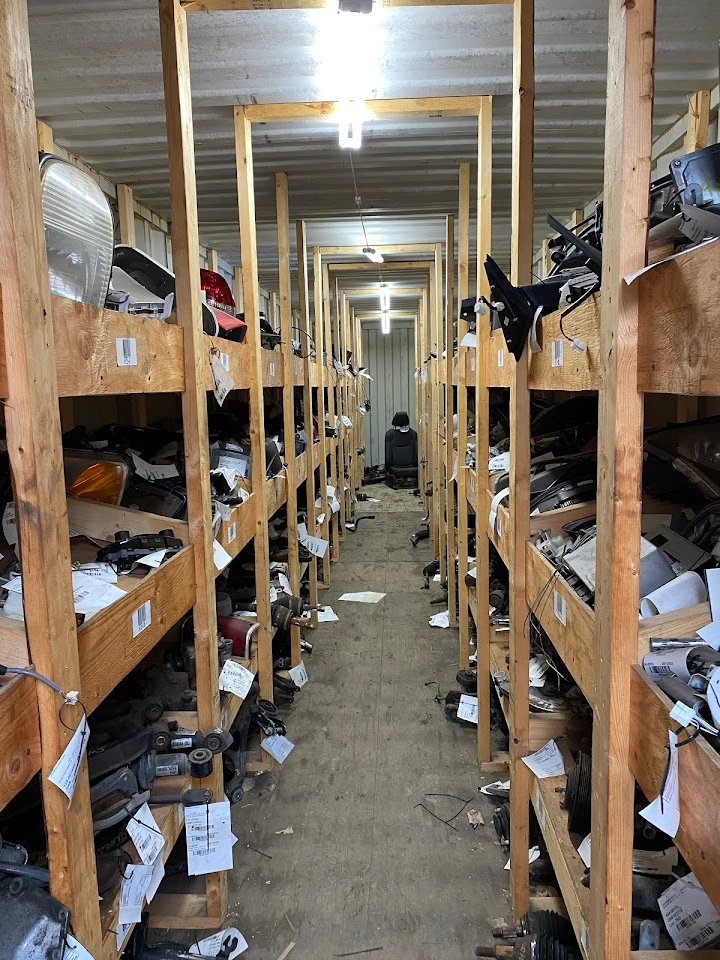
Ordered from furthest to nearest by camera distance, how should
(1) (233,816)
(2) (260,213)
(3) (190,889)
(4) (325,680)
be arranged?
1. (2) (260,213)
2. (4) (325,680)
3. (1) (233,816)
4. (3) (190,889)

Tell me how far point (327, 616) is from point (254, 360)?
2.60 m

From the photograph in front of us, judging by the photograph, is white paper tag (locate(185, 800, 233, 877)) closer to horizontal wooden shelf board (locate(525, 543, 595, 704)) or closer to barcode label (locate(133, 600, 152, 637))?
barcode label (locate(133, 600, 152, 637))

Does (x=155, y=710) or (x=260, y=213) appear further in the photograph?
(x=260, y=213)

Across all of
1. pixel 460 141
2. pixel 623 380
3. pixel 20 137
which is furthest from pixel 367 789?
pixel 460 141

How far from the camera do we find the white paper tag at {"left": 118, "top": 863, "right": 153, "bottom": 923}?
54.9 inches

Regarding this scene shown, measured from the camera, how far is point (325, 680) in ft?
12.6

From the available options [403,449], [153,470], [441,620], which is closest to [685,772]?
[153,470]

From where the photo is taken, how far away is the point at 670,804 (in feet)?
2.88

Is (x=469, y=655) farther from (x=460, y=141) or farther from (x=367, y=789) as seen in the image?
(x=460, y=141)

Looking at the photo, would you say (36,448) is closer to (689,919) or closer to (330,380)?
(689,919)

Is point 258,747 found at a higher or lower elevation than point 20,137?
lower

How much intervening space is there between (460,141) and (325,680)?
9.85 ft

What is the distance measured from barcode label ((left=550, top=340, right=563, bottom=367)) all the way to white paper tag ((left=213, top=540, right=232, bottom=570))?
3.80 ft

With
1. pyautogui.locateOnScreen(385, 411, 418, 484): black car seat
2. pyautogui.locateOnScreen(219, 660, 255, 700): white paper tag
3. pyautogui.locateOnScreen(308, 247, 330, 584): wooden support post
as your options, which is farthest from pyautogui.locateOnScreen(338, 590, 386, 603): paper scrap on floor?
pyautogui.locateOnScreen(385, 411, 418, 484): black car seat
